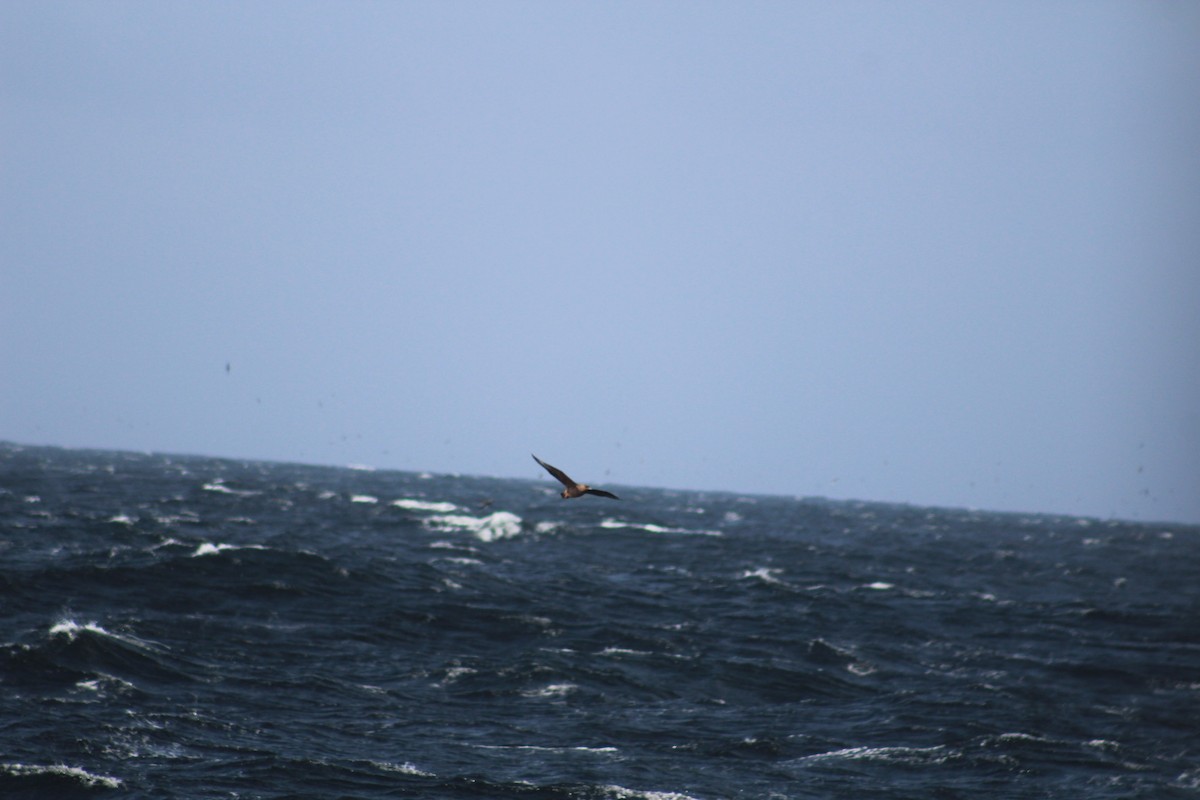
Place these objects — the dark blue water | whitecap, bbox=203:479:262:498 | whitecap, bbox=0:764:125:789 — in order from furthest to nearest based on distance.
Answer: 1. whitecap, bbox=203:479:262:498
2. the dark blue water
3. whitecap, bbox=0:764:125:789

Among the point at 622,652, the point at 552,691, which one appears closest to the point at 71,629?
the point at 552,691

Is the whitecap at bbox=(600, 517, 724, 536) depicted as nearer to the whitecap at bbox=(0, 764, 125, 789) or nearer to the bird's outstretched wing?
the whitecap at bbox=(0, 764, 125, 789)

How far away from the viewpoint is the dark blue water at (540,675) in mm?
24578

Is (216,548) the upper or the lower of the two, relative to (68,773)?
upper

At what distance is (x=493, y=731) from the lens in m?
27.8

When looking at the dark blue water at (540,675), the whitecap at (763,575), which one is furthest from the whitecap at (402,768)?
the whitecap at (763,575)

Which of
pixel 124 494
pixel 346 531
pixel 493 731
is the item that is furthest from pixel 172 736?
pixel 124 494

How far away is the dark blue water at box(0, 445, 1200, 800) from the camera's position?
80.6 ft

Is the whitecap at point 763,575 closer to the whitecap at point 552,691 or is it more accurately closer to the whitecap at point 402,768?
the whitecap at point 552,691

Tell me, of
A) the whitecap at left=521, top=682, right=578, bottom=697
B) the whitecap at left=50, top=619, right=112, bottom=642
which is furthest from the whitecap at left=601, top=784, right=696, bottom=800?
the whitecap at left=50, top=619, right=112, bottom=642

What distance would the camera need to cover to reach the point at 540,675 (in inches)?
1335

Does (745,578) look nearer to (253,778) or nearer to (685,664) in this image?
(685,664)

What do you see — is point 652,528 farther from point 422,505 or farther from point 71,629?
point 71,629

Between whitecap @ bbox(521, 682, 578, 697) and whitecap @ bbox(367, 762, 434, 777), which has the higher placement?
whitecap @ bbox(521, 682, 578, 697)
